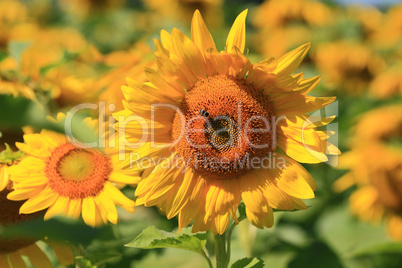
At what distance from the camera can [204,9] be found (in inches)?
196

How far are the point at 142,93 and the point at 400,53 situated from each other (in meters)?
3.50

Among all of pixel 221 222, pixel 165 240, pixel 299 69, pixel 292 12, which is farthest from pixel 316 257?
pixel 292 12

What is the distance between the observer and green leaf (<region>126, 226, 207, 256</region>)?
1180mm

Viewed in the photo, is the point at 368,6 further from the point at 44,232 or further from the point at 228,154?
the point at 44,232

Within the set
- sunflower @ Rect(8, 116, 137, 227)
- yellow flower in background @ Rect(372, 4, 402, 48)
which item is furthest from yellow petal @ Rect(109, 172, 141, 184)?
yellow flower in background @ Rect(372, 4, 402, 48)

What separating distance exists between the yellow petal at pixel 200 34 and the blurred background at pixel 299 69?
425mm

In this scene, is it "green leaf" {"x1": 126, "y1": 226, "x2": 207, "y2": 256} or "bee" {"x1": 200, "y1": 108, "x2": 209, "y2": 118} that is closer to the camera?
"green leaf" {"x1": 126, "y1": 226, "x2": 207, "y2": 256}

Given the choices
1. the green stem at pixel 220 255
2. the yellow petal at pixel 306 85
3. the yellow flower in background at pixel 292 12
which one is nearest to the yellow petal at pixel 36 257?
the green stem at pixel 220 255

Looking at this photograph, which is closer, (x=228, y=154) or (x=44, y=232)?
(x=44, y=232)

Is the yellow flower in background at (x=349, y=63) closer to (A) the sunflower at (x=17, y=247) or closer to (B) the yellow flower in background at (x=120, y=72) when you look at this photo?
(B) the yellow flower in background at (x=120, y=72)

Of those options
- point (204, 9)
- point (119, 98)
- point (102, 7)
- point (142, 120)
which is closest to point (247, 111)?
point (142, 120)

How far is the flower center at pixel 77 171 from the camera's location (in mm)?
1307

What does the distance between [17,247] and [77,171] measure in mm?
264

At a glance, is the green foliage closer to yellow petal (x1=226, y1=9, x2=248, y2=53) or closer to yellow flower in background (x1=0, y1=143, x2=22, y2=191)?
yellow flower in background (x1=0, y1=143, x2=22, y2=191)
